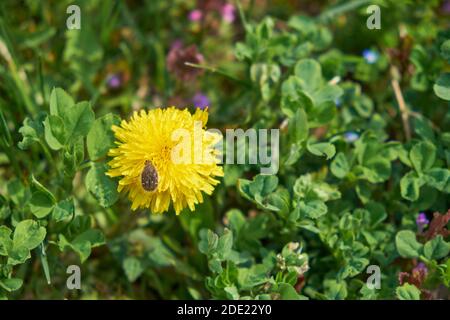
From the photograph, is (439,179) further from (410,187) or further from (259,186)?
(259,186)

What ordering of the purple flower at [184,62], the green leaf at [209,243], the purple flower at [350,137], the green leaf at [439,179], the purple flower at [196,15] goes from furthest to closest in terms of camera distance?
the purple flower at [196,15] → the purple flower at [184,62] → the purple flower at [350,137] → the green leaf at [439,179] → the green leaf at [209,243]

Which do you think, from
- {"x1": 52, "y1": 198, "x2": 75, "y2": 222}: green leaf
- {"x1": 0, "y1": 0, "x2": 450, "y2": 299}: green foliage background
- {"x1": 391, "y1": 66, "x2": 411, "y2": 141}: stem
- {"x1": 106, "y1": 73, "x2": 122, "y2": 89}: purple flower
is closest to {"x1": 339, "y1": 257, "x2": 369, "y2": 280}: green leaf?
{"x1": 0, "y1": 0, "x2": 450, "y2": 299}: green foliage background

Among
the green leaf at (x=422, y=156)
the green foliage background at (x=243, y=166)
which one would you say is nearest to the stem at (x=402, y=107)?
the green foliage background at (x=243, y=166)

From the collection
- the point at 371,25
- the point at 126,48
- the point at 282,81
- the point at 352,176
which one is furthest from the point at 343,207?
the point at 126,48

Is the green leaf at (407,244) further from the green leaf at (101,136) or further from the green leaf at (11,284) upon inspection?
the green leaf at (11,284)

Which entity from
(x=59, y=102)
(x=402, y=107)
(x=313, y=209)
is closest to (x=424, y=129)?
(x=402, y=107)

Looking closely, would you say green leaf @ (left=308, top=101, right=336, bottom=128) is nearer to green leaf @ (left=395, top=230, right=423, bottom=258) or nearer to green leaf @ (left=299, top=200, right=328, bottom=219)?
green leaf @ (left=299, top=200, right=328, bottom=219)
